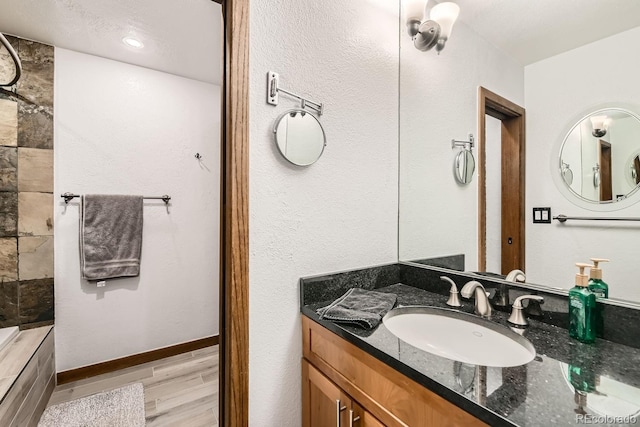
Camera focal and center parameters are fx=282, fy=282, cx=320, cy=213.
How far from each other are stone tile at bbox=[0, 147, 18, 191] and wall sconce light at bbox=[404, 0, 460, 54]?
8.07 ft

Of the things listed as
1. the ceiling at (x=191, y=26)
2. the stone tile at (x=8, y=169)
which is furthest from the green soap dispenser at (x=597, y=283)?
the stone tile at (x=8, y=169)

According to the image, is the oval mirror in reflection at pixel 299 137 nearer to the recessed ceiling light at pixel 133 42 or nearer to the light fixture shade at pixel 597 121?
the light fixture shade at pixel 597 121

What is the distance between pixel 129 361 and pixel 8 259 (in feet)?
3.48

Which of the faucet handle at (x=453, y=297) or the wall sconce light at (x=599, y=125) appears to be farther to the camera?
the faucet handle at (x=453, y=297)

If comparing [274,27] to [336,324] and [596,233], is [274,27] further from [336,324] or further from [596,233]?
[596,233]

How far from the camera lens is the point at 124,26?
5.69ft

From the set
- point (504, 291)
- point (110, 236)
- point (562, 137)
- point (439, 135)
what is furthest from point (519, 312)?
point (110, 236)

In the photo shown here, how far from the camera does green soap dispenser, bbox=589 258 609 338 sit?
778mm

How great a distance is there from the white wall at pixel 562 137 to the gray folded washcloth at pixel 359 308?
507 mm

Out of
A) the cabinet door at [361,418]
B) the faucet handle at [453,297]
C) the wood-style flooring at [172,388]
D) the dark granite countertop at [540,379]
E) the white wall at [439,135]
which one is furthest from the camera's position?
the wood-style flooring at [172,388]

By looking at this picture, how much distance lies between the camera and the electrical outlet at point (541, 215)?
3.06 ft

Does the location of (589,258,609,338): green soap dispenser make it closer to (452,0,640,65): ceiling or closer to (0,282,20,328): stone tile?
(452,0,640,65): ceiling

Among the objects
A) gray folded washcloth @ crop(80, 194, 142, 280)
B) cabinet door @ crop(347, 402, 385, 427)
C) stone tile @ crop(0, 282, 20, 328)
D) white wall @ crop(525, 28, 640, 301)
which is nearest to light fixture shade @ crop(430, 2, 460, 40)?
white wall @ crop(525, 28, 640, 301)

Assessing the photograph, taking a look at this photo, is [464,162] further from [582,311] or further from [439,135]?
[582,311]
